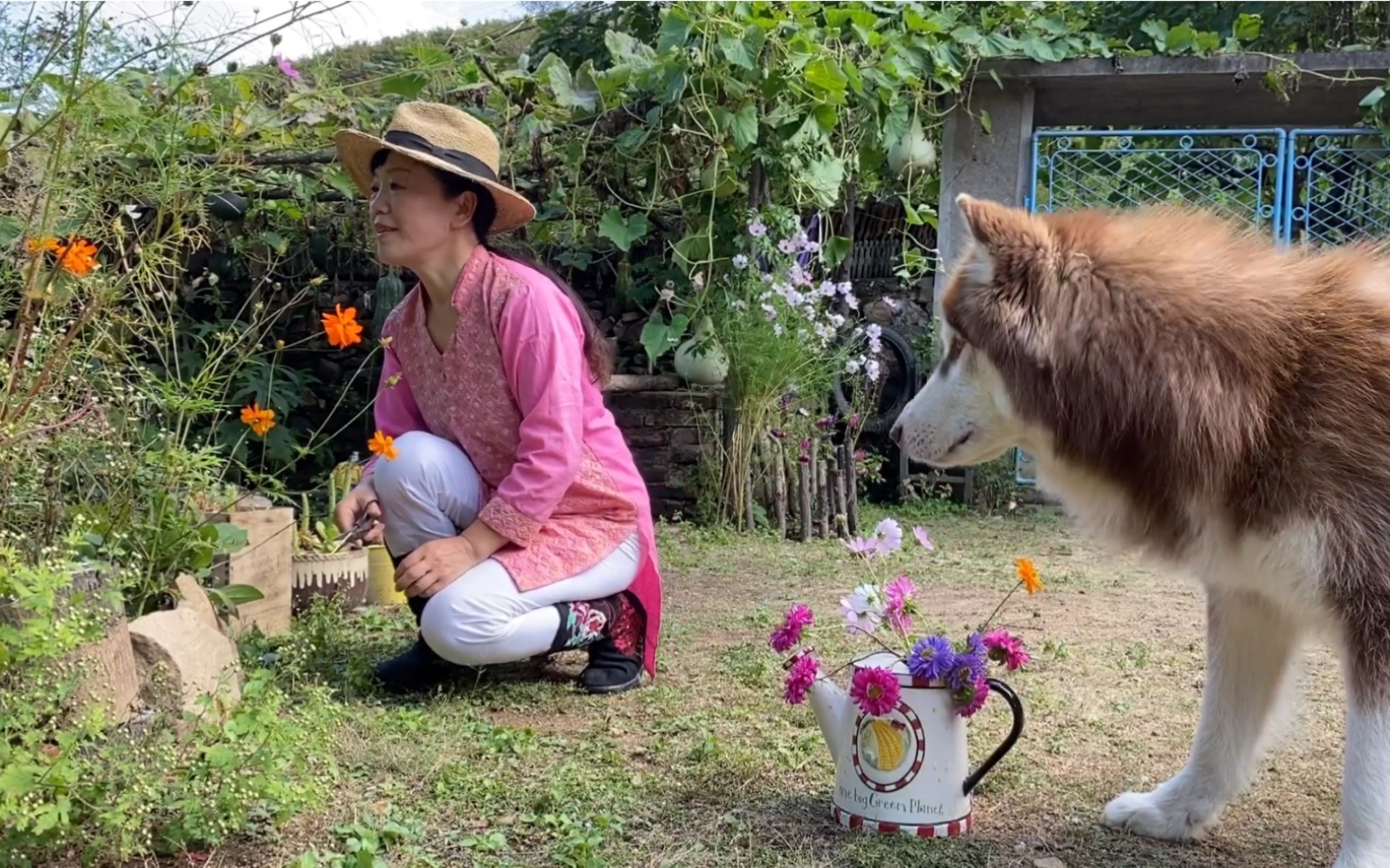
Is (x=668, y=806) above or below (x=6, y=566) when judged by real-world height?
below

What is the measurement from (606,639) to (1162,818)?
1493 mm

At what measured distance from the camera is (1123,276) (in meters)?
2.03

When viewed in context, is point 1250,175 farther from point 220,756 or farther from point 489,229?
point 220,756

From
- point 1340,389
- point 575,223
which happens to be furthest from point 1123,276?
point 575,223

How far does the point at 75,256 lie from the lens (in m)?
2.46

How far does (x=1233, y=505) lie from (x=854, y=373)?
4247 millimetres

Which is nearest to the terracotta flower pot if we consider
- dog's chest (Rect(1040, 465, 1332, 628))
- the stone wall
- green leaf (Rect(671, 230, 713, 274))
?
the stone wall

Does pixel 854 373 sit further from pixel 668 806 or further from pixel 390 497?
pixel 668 806

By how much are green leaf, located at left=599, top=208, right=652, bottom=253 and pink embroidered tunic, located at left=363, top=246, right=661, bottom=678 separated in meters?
2.54

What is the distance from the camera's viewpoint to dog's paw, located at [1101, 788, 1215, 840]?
7.47ft

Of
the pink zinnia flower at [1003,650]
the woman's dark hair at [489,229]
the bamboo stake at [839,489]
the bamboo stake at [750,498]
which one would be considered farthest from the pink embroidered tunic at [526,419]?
the bamboo stake at [839,489]

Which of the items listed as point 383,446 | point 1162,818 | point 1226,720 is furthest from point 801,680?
point 383,446

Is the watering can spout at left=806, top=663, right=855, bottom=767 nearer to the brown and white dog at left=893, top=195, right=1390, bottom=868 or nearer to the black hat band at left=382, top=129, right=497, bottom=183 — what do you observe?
the brown and white dog at left=893, top=195, right=1390, bottom=868

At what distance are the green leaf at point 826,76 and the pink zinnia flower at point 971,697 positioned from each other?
405 cm
